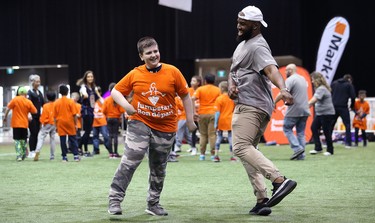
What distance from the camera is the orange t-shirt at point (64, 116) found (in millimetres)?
14375

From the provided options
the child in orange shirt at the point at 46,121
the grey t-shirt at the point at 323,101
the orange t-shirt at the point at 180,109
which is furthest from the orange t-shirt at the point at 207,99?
the child in orange shirt at the point at 46,121

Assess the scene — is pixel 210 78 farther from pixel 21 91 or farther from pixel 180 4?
pixel 21 91

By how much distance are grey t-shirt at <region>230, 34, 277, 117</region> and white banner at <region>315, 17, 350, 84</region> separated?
15082mm

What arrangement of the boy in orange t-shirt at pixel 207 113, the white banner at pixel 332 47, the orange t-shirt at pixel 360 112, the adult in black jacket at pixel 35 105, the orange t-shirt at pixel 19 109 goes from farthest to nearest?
the white banner at pixel 332 47 → the orange t-shirt at pixel 360 112 → the adult in black jacket at pixel 35 105 → the orange t-shirt at pixel 19 109 → the boy in orange t-shirt at pixel 207 113

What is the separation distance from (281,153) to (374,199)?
28.9 ft

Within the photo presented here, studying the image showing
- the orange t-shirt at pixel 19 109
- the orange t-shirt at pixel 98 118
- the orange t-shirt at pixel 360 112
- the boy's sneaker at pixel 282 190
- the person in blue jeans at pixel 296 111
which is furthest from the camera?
the orange t-shirt at pixel 360 112

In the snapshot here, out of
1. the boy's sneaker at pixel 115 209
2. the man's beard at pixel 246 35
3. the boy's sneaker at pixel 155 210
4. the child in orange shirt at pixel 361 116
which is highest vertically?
the man's beard at pixel 246 35

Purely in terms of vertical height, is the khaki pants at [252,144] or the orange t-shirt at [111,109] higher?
the khaki pants at [252,144]

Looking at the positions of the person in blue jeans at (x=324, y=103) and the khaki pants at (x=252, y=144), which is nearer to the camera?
the khaki pants at (x=252, y=144)

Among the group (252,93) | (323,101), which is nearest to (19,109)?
(323,101)

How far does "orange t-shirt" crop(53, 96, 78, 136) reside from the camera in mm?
14375

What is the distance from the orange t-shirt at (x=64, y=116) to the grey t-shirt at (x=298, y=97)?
4058 mm

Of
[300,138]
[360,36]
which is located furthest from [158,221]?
[360,36]

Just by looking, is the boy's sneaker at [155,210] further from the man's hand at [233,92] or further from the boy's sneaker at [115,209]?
the man's hand at [233,92]
